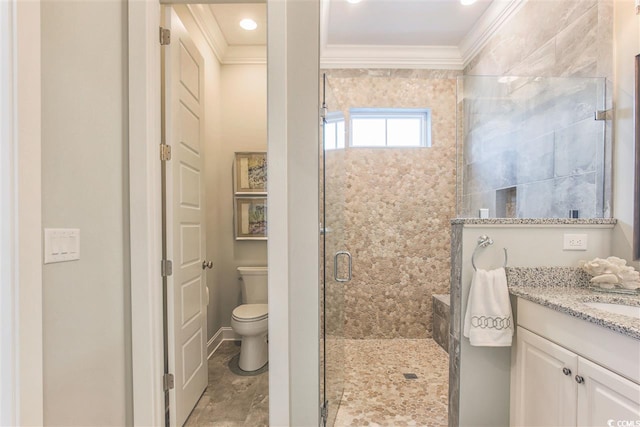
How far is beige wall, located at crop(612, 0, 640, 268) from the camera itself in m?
1.54

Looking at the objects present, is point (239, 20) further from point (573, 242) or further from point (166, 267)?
point (573, 242)

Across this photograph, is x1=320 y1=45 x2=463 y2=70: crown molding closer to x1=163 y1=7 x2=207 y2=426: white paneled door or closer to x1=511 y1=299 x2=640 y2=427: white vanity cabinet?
x1=163 y1=7 x2=207 y2=426: white paneled door

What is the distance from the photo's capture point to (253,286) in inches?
111

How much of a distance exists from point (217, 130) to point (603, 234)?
3066mm

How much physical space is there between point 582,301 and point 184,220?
2.11m

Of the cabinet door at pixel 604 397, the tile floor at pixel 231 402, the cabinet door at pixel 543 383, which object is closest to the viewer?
the cabinet door at pixel 604 397

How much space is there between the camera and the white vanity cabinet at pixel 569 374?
3.22 ft

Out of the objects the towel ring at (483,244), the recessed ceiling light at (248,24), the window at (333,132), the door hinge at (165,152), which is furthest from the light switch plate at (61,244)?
the recessed ceiling light at (248,24)

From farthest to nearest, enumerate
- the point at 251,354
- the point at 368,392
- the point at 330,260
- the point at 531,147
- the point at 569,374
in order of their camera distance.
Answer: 1. the point at 251,354
2. the point at 368,392
3. the point at 531,147
4. the point at 330,260
5. the point at 569,374

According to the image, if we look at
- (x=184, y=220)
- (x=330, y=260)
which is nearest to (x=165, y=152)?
(x=184, y=220)

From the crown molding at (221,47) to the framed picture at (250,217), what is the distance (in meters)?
1.41

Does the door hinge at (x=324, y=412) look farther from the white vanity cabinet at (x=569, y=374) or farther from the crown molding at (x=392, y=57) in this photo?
the crown molding at (x=392, y=57)

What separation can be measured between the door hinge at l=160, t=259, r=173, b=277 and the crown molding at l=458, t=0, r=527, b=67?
3.12 meters

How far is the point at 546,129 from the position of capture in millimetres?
1882
